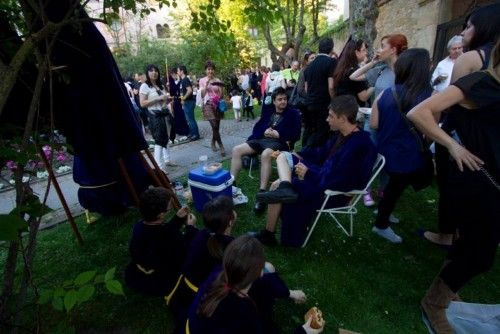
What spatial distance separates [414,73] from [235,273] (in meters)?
2.47

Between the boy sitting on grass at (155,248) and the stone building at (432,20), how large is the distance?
8.11 m

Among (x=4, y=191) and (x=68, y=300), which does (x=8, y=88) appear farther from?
(x=4, y=191)

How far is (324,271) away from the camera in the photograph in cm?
284

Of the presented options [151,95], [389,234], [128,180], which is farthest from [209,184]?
[151,95]

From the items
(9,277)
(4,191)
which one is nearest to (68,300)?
(9,277)

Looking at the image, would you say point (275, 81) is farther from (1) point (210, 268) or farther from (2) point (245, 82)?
(1) point (210, 268)

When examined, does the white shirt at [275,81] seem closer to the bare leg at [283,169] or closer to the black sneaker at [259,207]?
the black sneaker at [259,207]

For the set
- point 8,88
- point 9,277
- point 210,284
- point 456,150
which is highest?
point 8,88

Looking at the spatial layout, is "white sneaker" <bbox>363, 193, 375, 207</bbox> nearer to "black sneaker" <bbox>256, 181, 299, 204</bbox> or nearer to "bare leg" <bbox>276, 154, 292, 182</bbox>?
"bare leg" <bbox>276, 154, 292, 182</bbox>

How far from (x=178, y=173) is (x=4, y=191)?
2699 millimetres

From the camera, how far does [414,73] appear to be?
2.82 metres

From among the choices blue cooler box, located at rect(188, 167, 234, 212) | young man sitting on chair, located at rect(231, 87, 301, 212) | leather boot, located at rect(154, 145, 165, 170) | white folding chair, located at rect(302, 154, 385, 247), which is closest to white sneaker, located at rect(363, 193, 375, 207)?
white folding chair, located at rect(302, 154, 385, 247)

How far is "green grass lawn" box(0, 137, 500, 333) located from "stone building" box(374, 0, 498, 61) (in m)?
6.12

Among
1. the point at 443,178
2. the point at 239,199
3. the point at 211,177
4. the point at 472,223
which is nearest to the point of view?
the point at 472,223
